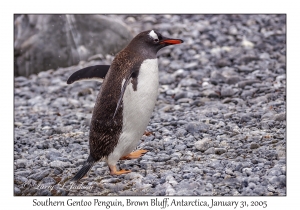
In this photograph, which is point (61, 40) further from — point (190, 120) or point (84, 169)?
point (84, 169)

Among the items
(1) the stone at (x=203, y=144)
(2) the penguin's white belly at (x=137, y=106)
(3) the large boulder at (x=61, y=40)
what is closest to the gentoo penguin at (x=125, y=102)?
(2) the penguin's white belly at (x=137, y=106)

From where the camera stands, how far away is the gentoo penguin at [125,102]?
427cm

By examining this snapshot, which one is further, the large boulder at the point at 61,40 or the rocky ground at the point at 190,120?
the large boulder at the point at 61,40

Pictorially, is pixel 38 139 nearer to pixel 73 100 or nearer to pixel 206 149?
pixel 73 100

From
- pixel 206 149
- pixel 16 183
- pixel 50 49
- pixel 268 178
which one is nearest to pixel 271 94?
pixel 206 149

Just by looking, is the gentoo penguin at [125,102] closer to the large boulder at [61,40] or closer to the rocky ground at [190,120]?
the rocky ground at [190,120]

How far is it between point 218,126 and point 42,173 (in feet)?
6.40

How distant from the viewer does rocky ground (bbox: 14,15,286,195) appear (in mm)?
4180

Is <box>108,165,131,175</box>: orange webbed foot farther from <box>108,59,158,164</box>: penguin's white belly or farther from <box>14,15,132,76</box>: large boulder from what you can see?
<box>14,15,132,76</box>: large boulder

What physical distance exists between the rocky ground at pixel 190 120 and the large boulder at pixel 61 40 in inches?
8.4

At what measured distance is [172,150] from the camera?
482 cm

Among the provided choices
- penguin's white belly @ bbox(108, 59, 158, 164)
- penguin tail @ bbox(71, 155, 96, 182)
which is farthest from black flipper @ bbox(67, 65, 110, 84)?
penguin tail @ bbox(71, 155, 96, 182)

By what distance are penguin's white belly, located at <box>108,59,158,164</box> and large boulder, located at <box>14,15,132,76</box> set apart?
4.39 meters
